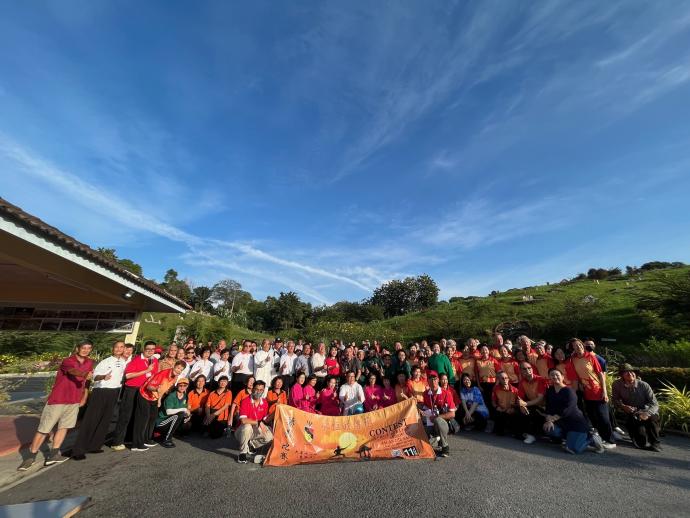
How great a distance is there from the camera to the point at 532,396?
6277mm

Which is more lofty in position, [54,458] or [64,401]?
[64,401]

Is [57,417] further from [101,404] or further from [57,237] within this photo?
[57,237]

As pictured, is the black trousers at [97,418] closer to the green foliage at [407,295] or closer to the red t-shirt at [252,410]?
the red t-shirt at [252,410]

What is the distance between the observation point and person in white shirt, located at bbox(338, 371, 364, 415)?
20.9 feet

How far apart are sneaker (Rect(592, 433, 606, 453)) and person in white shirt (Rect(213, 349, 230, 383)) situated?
7.16 metres

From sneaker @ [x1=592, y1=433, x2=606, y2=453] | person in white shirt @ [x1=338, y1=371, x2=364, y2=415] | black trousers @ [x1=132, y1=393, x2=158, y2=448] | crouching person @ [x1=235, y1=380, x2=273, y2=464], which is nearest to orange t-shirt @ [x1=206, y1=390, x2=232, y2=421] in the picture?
crouching person @ [x1=235, y1=380, x2=273, y2=464]

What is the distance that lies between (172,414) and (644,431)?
828 centimetres

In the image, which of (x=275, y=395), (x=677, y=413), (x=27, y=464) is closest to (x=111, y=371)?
(x=27, y=464)

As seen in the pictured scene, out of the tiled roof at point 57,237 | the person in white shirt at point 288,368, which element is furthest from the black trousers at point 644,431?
the tiled roof at point 57,237

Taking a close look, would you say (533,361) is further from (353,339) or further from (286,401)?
(353,339)

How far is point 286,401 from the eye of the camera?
6492mm

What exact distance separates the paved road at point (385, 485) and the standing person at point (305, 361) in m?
3.07

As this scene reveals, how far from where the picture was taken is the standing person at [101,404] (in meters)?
5.02

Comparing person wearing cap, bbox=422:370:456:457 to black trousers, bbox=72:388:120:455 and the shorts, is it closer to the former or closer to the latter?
black trousers, bbox=72:388:120:455
